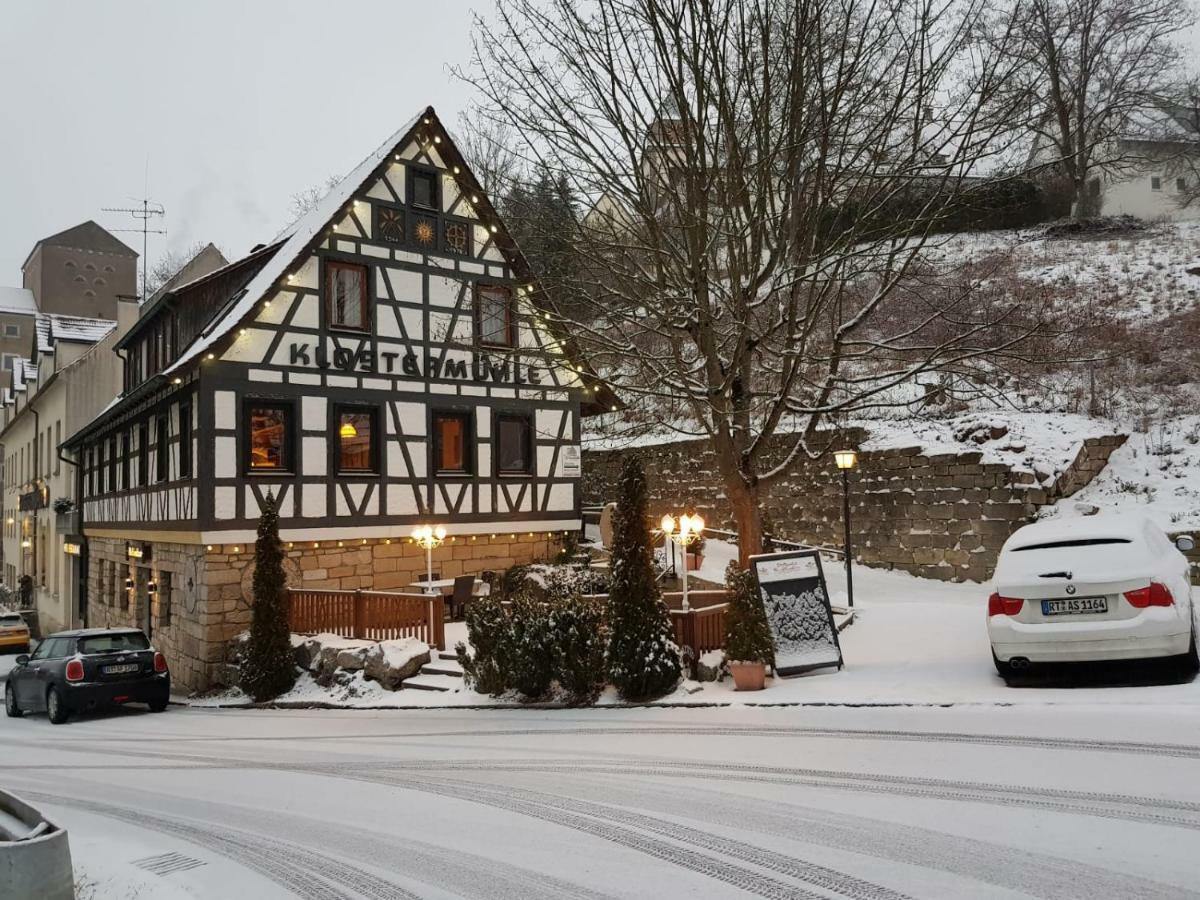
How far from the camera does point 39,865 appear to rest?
156 inches

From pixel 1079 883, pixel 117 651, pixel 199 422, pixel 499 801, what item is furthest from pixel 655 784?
pixel 199 422

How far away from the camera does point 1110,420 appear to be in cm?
1584

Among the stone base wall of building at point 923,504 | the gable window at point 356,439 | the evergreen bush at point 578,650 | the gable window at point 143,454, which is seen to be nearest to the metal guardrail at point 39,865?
the evergreen bush at point 578,650

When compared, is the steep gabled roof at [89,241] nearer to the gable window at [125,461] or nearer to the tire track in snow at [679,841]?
the gable window at [125,461]

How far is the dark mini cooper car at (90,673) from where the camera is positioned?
41.8 feet

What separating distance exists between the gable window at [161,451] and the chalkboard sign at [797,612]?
42.4 ft

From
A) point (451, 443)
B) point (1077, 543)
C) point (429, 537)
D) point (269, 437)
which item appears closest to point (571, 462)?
point (451, 443)

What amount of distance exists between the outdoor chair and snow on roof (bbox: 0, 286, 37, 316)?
6168cm

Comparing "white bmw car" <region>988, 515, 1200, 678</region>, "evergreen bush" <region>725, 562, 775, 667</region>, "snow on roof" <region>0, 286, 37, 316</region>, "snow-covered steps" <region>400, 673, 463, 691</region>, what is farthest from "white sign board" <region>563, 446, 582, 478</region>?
"snow on roof" <region>0, 286, 37, 316</region>

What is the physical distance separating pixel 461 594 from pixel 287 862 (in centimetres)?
1066

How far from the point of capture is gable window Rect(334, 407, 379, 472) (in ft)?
53.3

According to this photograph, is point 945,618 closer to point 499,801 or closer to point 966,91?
point 966,91

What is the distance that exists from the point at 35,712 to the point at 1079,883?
15.2m

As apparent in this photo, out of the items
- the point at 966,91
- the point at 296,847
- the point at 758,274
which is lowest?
the point at 296,847
